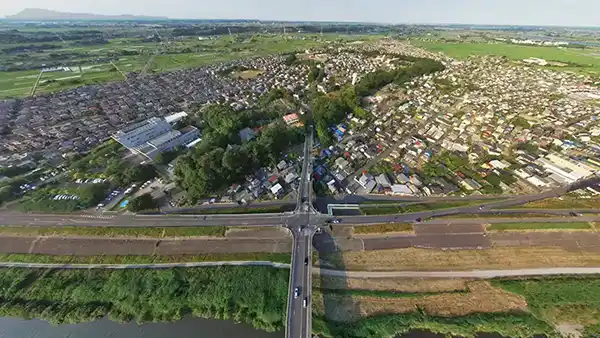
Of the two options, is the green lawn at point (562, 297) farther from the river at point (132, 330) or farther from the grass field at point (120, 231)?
the grass field at point (120, 231)

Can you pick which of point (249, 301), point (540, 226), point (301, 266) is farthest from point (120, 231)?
point (540, 226)

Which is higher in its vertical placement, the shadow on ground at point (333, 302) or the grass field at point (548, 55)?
the grass field at point (548, 55)

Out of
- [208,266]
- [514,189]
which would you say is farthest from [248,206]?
[514,189]

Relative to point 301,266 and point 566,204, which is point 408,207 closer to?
point 301,266

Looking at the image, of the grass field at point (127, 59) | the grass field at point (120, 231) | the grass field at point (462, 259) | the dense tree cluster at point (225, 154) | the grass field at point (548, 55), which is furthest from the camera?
the grass field at point (548, 55)

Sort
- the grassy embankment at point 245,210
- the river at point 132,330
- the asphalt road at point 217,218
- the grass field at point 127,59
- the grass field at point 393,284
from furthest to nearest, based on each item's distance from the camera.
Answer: the grass field at point 127,59
the grassy embankment at point 245,210
the asphalt road at point 217,218
the grass field at point 393,284
the river at point 132,330

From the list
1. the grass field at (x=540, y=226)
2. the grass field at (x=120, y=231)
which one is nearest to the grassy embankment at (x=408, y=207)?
the grass field at (x=540, y=226)

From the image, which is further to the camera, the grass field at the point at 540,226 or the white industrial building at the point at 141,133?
the white industrial building at the point at 141,133

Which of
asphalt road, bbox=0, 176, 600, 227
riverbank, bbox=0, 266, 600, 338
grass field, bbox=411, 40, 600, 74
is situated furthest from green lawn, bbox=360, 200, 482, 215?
grass field, bbox=411, 40, 600, 74
